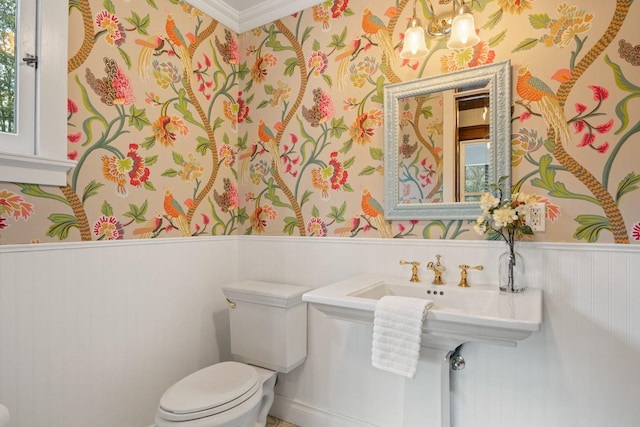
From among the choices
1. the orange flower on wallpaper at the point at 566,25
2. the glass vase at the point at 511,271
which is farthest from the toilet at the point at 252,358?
the orange flower on wallpaper at the point at 566,25

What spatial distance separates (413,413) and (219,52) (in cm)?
218

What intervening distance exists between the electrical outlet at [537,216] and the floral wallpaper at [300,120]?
0.03 meters

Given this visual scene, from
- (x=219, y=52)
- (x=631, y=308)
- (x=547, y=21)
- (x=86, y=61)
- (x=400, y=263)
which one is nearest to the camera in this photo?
(x=631, y=308)

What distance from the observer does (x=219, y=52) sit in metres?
2.14

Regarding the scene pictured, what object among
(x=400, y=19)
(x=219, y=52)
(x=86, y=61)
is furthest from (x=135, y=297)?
(x=400, y=19)

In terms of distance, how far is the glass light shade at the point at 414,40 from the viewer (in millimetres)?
1550

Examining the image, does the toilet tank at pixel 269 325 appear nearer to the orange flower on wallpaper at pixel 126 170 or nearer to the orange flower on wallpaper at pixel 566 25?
the orange flower on wallpaper at pixel 126 170

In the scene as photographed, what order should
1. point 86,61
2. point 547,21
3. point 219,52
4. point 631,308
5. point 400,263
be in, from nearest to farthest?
point 631,308 < point 547,21 < point 86,61 < point 400,263 < point 219,52

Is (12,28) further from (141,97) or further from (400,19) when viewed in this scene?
(400,19)

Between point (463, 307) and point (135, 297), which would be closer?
point (463, 307)

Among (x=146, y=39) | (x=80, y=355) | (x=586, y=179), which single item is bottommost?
(x=80, y=355)

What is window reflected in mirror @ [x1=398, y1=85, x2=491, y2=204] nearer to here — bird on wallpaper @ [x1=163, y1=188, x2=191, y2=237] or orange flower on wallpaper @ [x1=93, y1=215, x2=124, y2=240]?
bird on wallpaper @ [x1=163, y1=188, x2=191, y2=237]

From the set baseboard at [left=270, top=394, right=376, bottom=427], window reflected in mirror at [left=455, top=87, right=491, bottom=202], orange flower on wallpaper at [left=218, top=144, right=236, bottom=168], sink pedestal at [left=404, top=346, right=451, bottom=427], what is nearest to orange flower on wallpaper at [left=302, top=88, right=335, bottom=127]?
orange flower on wallpaper at [left=218, top=144, right=236, bottom=168]

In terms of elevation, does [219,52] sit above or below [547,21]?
above
